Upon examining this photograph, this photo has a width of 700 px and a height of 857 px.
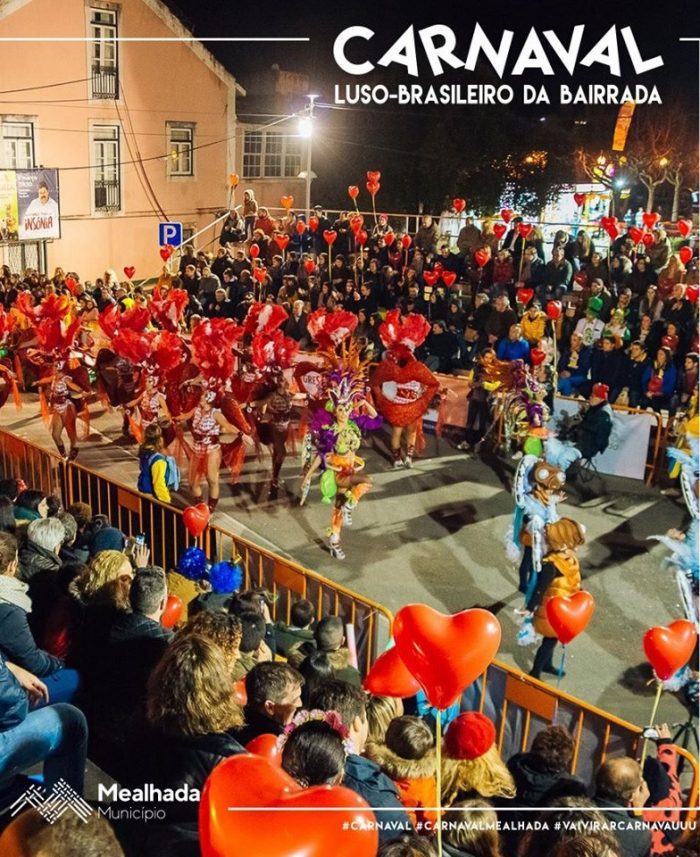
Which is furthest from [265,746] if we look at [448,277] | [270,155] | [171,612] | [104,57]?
[270,155]

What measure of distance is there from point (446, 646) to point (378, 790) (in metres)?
0.56

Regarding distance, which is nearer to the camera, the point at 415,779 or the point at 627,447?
the point at 415,779

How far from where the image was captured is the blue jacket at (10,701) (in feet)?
8.36

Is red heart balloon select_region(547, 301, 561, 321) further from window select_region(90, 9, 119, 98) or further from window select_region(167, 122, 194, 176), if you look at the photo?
window select_region(90, 9, 119, 98)

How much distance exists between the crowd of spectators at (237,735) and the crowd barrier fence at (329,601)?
346 mm

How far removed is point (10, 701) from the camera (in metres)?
2.58

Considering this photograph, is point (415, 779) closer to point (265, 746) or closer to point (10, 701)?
point (265, 746)

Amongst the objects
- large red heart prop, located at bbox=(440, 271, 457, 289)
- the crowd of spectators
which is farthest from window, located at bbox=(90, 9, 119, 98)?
the crowd of spectators

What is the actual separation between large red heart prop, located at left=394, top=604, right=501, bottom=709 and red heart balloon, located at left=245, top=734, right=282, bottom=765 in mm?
593

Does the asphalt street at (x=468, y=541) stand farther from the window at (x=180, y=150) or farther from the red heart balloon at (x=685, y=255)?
the red heart balloon at (x=685, y=255)

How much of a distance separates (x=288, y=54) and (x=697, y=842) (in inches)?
223

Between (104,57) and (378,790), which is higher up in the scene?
(104,57)

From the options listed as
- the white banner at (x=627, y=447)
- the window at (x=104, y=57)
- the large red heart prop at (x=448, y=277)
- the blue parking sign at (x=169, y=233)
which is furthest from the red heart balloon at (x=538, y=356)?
the window at (x=104, y=57)

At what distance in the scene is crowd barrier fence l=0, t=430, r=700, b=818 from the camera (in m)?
3.45
